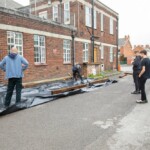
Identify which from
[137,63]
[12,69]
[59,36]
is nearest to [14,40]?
[59,36]

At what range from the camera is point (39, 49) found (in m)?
14.8

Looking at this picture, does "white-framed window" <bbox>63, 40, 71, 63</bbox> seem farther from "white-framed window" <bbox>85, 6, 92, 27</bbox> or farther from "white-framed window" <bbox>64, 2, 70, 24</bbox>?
"white-framed window" <bbox>85, 6, 92, 27</bbox>

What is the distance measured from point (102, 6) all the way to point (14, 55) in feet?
63.9

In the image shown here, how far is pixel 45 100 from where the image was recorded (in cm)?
826

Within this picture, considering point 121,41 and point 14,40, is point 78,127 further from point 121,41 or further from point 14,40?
point 121,41

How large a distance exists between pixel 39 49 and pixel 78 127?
10.4 metres

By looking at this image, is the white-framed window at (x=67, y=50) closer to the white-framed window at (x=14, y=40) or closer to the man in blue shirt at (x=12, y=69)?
the white-framed window at (x=14, y=40)

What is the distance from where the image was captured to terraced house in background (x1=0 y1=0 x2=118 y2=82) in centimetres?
1289

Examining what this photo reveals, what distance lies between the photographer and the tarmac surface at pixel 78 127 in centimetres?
411

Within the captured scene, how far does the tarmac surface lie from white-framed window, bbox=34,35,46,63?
7496 mm

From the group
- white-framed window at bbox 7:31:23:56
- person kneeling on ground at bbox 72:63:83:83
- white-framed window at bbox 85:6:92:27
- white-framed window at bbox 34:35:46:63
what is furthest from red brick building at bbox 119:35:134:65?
white-framed window at bbox 7:31:23:56

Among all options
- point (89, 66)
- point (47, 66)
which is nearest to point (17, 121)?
point (47, 66)

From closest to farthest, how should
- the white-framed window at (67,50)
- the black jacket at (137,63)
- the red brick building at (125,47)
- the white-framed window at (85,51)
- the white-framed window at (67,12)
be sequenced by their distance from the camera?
the black jacket at (137,63) < the white-framed window at (67,50) < the white-framed window at (67,12) < the white-framed window at (85,51) < the red brick building at (125,47)

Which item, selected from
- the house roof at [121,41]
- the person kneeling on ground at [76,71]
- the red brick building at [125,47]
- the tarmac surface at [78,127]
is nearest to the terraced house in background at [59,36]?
→ the person kneeling on ground at [76,71]
